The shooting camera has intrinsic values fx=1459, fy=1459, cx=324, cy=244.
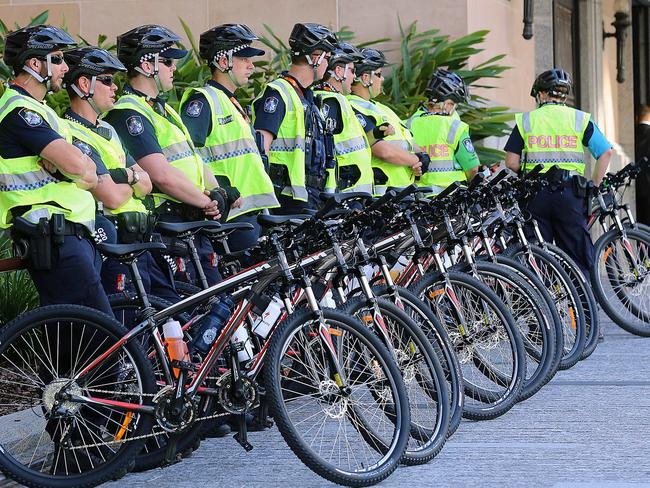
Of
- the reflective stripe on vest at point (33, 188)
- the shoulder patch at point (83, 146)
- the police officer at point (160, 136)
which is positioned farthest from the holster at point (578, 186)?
the reflective stripe on vest at point (33, 188)

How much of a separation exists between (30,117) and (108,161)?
0.93m

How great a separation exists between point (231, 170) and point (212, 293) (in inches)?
78.0

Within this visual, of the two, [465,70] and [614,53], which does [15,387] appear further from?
[614,53]

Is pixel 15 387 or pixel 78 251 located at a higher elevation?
pixel 78 251

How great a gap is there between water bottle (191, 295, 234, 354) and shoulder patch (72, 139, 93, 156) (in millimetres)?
963

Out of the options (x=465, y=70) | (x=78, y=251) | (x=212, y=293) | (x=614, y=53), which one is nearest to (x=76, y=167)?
(x=78, y=251)

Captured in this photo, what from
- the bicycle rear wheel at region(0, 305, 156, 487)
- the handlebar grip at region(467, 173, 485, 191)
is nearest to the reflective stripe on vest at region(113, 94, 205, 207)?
the handlebar grip at region(467, 173, 485, 191)

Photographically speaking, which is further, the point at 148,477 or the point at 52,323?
the point at 148,477

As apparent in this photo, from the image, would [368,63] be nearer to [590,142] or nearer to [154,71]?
[590,142]

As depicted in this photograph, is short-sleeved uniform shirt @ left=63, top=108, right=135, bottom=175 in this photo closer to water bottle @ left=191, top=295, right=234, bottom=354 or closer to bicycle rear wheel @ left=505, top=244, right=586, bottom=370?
water bottle @ left=191, top=295, right=234, bottom=354

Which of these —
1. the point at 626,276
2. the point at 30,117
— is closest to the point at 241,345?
the point at 30,117

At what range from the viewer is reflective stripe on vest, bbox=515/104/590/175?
10.9m

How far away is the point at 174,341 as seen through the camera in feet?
19.5

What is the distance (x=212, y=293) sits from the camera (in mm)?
6008
